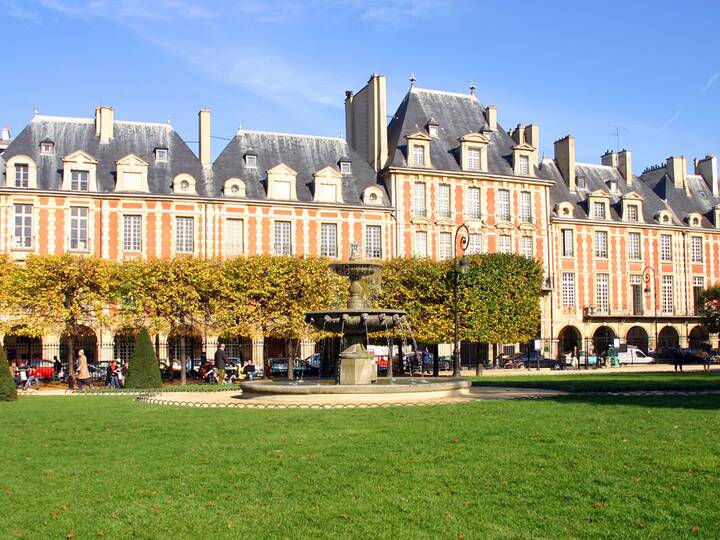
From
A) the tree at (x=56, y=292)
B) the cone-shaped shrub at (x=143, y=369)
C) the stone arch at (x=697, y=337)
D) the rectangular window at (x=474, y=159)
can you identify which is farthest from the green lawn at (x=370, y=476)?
the stone arch at (x=697, y=337)

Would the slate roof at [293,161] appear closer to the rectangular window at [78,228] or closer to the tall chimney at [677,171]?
the rectangular window at [78,228]

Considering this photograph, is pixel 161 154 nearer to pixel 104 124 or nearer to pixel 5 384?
pixel 104 124

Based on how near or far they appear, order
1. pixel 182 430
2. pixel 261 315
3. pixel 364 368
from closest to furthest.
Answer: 1. pixel 182 430
2. pixel 364 368
3. pixel 261 315

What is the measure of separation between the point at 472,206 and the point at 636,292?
10.9 meters

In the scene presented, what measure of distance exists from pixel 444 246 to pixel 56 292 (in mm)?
18445

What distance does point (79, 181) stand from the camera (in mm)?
36062

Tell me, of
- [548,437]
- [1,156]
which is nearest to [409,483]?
[548,437]

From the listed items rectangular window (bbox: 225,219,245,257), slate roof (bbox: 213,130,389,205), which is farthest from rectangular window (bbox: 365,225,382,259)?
rectangular window (bbox: 225,219,245,257)

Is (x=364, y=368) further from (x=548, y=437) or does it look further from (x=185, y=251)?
(x=185, y=251)

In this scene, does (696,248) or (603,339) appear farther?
(696,248)

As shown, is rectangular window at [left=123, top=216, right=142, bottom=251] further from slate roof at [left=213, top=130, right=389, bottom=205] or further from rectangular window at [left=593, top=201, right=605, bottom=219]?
rectangular window at [left=593, top=201, right=605, bottom=219]

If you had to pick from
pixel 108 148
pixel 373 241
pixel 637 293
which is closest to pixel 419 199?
pixel 373 241

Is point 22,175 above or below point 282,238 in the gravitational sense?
above

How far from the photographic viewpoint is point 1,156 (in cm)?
3600
